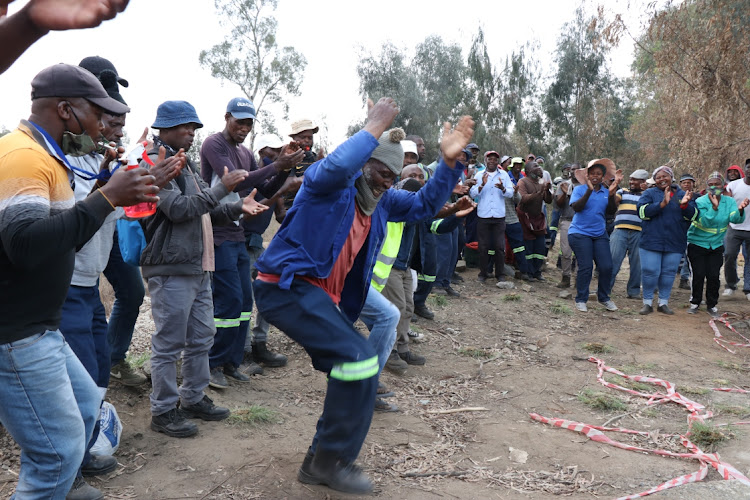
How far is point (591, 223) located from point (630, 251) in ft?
6.34

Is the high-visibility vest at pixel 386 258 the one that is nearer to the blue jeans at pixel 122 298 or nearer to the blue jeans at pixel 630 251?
the blue jeans at pixel 122 298

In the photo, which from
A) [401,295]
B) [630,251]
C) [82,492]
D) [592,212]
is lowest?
[82,492]

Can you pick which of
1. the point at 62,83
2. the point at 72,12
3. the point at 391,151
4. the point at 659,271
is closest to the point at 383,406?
the point at 391,151

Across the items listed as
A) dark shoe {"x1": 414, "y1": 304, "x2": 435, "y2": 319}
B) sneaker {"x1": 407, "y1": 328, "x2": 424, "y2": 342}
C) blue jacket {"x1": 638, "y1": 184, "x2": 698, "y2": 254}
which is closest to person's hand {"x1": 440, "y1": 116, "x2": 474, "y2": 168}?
sneaker {"x1": 407, "y1": 328, "x2": 424, "y2": 342}

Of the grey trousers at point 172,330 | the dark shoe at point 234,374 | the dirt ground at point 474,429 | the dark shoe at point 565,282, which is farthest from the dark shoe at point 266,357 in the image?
the dark shoe at point 565,282

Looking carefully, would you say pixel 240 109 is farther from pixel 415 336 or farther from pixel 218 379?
pixel 415 336

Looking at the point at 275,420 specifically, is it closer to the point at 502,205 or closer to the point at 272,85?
the point at 502,205

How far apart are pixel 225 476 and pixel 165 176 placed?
1.89 meters

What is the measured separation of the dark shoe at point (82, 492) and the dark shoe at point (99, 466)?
0.93 feet

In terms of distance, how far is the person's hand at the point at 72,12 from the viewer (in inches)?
46.7

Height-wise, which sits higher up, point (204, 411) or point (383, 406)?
point (204, 411)

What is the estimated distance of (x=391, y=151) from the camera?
12.0 feet

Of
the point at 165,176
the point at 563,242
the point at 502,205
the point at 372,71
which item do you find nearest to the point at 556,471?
the point at 165,176

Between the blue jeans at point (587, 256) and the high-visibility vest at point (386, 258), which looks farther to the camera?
the blue jeans at point (587, 256)
